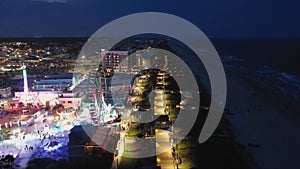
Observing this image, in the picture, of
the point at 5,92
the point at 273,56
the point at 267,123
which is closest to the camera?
the point at 267,123

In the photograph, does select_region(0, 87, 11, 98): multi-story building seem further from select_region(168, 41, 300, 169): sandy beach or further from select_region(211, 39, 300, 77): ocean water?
select_region(211, 39, 300, 77): ocean water

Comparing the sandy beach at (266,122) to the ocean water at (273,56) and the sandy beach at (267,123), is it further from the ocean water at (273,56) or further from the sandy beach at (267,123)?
the ocean water at (273,56)

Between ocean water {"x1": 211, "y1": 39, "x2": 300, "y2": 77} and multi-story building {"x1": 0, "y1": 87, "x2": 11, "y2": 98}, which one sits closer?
multi-story building {"x1": 0, "y1": 87, "x2": 11, "y2": 98}

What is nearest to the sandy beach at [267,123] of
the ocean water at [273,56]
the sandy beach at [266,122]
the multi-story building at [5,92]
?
the sandy beach at [266,122]

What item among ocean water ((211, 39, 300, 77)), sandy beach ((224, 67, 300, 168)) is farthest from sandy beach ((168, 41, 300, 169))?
ocean water ((211, 39, 300, 77))

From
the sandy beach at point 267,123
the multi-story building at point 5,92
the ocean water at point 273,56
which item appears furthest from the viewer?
the ocean water at point 273,56

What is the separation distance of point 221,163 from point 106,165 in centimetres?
256

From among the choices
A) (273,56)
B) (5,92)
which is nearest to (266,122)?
(5,92)

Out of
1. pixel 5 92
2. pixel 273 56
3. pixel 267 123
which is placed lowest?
pixel 267 123

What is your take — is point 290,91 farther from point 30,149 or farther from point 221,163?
point 30,149

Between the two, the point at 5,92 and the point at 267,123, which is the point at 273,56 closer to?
the point at 267,123

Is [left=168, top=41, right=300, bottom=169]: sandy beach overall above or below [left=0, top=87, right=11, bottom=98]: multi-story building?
below

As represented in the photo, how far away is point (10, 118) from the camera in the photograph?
9125 millimetres

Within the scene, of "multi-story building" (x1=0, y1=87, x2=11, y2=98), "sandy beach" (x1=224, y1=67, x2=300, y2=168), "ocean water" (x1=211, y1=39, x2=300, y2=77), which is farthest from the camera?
"ocean water" (x1=211, y1=39, x2=300, y2=77)
